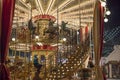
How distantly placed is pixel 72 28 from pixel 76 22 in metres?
0.23

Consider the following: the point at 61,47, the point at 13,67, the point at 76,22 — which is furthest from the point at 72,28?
the point at 13,67

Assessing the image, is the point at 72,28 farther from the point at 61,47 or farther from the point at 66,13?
the point at 61,47

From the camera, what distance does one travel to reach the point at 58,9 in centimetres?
780

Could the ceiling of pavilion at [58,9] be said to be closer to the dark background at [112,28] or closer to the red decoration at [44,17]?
the red decoration at [44,17]

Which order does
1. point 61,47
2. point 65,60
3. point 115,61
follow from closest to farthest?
point 65,60 < point 61,47 < point 115,61

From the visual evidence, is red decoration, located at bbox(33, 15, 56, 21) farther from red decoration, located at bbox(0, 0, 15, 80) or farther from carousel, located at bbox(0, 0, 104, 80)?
red decoration, located at bbox(0, 0, 15, 80)

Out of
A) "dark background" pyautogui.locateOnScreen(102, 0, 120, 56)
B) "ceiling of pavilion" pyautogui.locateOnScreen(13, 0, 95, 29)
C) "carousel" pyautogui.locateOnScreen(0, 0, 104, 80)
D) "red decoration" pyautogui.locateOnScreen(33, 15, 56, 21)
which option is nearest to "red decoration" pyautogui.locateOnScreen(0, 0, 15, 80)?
"carousel" pyautogui.locateOnScreen(0, 0, 104, 80)

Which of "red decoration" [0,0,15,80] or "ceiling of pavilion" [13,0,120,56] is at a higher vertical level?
"ceiling of pavilion" [13,0,120,56]

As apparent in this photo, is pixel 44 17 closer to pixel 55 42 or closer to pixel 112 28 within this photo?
pixel 55 42

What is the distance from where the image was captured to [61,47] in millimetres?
7125

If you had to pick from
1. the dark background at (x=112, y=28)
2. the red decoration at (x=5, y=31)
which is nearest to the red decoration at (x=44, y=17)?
the red decoration at (x=5, y=31)

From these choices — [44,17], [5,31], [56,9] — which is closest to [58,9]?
[56,9]

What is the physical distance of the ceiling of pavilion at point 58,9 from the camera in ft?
24.8

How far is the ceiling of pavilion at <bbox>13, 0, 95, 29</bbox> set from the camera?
7.57m
